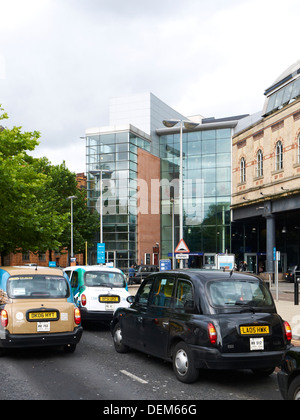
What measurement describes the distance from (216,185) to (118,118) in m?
15.3

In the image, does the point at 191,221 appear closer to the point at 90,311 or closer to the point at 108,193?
the point at 108,193

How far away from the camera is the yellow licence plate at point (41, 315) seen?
28.4ft

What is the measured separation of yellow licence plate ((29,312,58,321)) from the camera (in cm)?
866

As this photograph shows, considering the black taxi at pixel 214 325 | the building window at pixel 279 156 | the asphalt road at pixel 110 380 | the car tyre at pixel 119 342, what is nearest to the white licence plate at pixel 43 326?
the asphalt road at pixel 110 380

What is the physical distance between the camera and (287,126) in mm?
35000

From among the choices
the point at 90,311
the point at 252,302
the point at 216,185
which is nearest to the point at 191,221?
the point at 216,185

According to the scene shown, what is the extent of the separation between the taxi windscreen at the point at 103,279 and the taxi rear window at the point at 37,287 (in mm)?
3249

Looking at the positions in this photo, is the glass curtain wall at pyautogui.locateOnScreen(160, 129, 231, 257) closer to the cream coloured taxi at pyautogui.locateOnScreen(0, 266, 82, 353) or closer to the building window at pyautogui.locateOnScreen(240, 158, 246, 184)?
the building window at pyautogui.locateOnScreen(240, 158, 246, 184)

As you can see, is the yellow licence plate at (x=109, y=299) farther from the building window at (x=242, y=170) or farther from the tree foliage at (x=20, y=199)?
the building window at (x=242, y=170)

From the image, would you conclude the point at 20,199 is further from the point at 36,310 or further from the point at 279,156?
the point at 279,156

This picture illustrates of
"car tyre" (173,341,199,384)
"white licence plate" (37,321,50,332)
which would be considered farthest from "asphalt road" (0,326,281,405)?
"white licence plate" (37,321,50,332)

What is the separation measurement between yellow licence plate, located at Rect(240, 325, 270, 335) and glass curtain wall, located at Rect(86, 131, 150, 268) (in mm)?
42932

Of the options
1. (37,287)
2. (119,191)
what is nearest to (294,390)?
(37,287)

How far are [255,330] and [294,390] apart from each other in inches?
69.6
